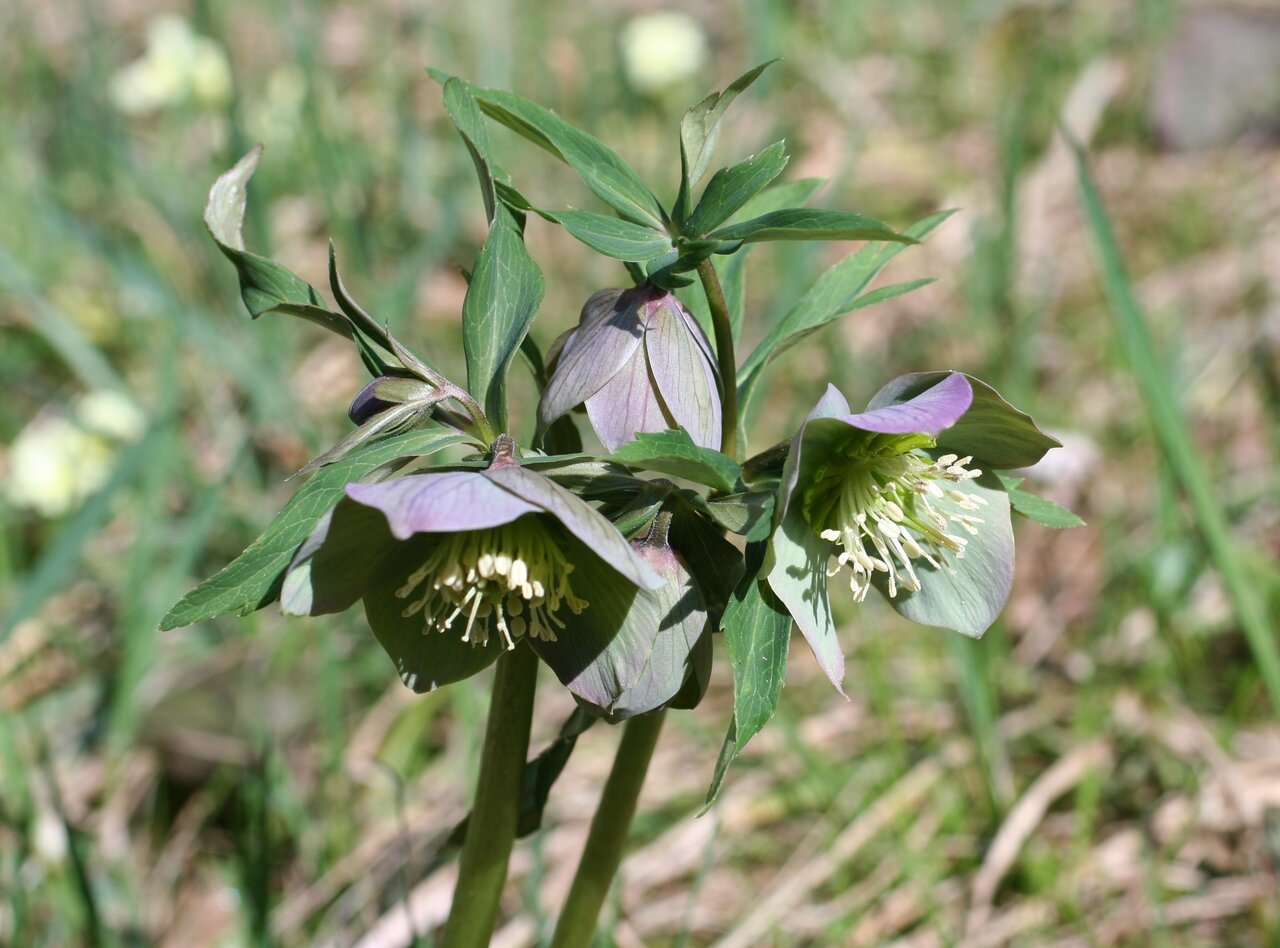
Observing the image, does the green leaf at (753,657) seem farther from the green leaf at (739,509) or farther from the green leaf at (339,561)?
the green leaf at (339,561)

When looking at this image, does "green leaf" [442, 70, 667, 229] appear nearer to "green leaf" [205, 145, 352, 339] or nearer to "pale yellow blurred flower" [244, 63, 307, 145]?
"green leaf" [205, 145, 352, 339]

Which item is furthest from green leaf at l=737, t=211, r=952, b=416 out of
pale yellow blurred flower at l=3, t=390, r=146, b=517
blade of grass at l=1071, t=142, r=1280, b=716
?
pale yellow blurred flower at l=3, t=390, r=146, b=517

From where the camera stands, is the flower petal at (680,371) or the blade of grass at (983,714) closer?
the flower petal at (680,371)

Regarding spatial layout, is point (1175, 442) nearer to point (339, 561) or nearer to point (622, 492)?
point (622, 492)

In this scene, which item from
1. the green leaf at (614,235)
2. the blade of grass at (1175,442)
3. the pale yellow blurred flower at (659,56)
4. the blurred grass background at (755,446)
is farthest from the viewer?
the pale yellow blurred flower at (659,56)

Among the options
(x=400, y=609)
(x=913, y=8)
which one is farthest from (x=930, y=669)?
(x=913, y=8)

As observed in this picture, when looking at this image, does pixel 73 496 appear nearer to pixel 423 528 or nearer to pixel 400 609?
pixel 400 609

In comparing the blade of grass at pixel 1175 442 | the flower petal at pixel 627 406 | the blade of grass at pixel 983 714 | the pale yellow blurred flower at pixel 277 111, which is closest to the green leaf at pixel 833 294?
the flower petal at pixel 627 406

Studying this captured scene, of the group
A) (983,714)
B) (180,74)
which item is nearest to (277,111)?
(180,74)

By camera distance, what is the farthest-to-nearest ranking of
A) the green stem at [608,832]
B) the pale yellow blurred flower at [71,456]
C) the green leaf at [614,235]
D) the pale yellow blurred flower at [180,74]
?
the pale yellow blurred flower at [180,74] < the pale yellow blurred flower at [71,456] < the green stem at [608,832] < the green leaf at [614,235]
